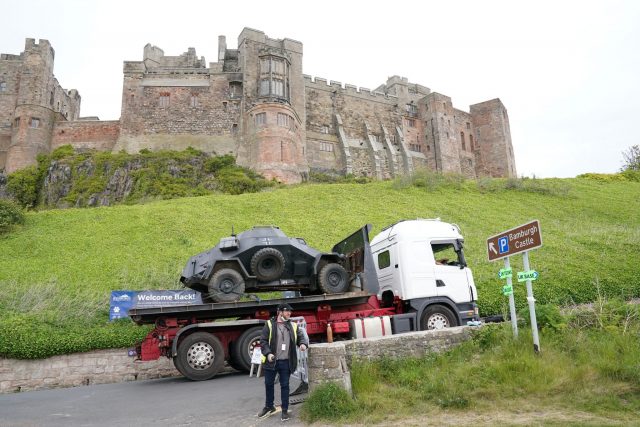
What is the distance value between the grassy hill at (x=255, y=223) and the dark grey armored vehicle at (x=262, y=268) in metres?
2.68

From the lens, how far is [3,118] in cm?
4934

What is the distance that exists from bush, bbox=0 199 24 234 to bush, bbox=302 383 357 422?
20460mm

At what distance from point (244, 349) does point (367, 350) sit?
3424 millimetres

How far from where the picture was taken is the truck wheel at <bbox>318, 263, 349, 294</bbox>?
11546 millimetres

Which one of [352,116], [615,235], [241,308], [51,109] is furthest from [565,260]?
[51,109]

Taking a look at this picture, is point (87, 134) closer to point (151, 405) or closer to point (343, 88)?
point (343, 88)

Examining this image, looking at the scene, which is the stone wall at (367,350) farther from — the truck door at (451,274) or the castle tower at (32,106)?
the castle tower at (32,106)

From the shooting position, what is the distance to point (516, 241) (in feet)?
26.6

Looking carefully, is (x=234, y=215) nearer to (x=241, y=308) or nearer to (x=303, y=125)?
(x=241, y=308)

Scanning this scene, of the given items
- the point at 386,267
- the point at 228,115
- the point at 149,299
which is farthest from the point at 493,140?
the point at 149,299

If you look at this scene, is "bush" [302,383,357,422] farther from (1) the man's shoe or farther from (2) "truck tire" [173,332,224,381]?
(2) "truck tire" [173,332,224,381]

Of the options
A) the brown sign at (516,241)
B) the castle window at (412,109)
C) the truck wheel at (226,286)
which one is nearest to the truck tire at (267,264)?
the truck wheel at (226,286)

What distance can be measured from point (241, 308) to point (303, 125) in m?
42.0

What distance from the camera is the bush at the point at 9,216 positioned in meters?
21.6
